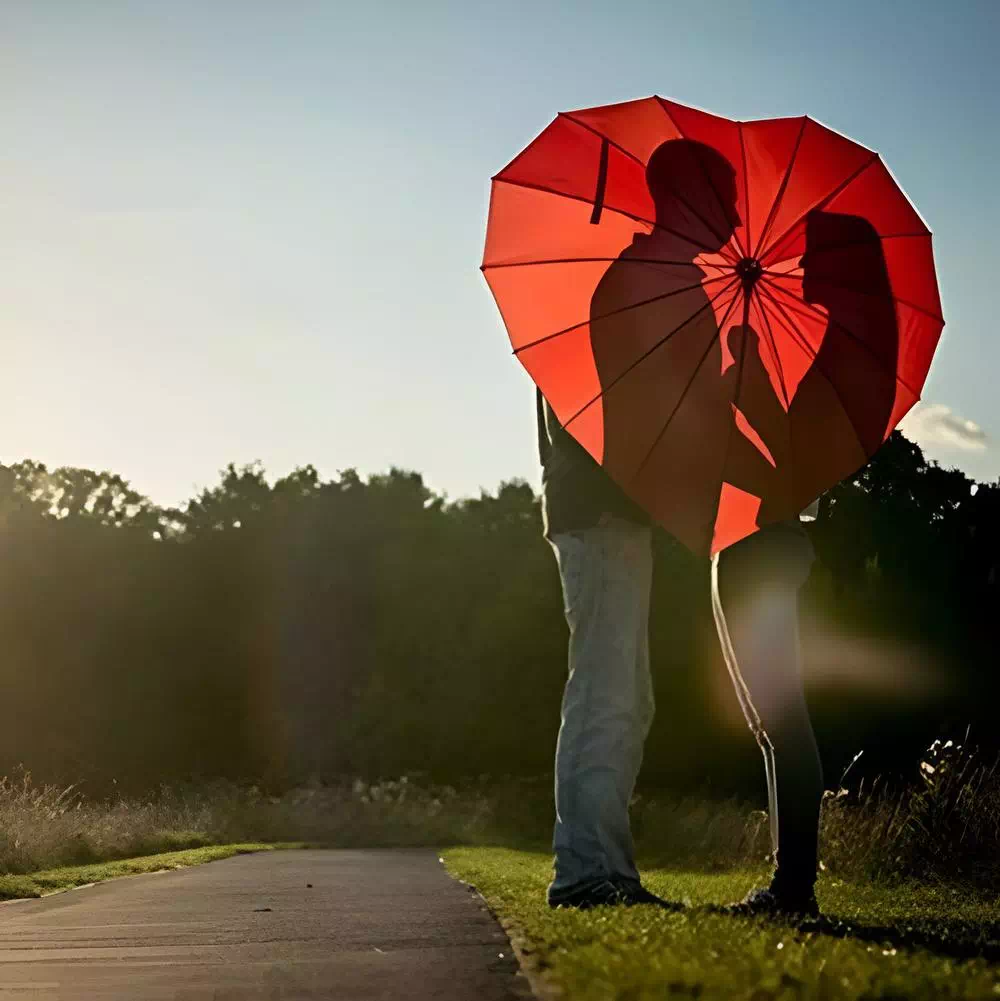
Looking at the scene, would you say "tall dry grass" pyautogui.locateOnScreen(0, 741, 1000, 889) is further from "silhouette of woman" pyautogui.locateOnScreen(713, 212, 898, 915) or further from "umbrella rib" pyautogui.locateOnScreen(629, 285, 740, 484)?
"umbrella rib" pyautogui.locateOnScreen(629, 285, 740, 484)

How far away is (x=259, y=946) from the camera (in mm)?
4852

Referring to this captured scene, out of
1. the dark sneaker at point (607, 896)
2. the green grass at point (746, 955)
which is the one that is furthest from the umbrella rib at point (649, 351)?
the green grass at point (746, 955)

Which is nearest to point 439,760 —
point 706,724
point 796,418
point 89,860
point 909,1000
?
point 706,724

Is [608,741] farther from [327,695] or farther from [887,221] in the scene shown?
[327,695]

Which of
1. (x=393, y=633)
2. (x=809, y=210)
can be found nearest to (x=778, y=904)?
(x=809, y=210)

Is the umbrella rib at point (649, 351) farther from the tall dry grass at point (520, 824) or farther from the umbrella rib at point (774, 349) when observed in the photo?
the tall dry grass at point (520, 824)

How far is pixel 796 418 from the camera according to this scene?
18.7 feet

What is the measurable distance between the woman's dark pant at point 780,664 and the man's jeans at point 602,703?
368mm

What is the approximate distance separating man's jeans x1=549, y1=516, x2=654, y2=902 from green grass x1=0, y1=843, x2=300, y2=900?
16.3 feet

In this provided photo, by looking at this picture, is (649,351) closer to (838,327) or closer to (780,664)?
(838,327)

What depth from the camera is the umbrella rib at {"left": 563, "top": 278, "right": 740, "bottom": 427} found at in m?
5.36

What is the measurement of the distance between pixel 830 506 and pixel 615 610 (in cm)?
2358

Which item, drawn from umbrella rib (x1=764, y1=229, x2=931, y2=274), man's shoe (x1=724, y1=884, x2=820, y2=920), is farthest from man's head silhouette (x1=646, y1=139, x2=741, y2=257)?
man's shoe (x1=724, y1=884, x2=820, y2=920)

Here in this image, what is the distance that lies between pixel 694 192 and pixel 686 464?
1.05m
